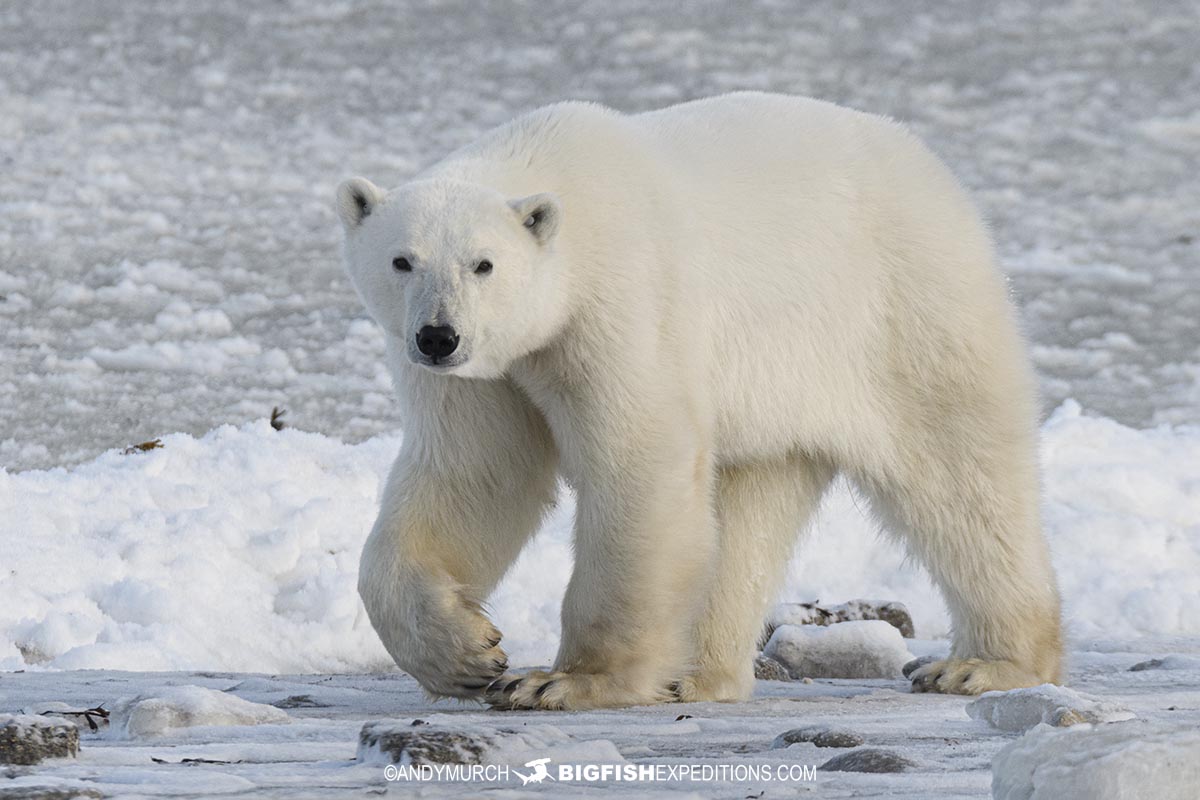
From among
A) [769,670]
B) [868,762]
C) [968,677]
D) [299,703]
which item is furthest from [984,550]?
[868,762]

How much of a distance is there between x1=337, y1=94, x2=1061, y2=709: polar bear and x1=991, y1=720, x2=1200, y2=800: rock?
1757mm

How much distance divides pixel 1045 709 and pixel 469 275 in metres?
1.56

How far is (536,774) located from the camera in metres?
2.28

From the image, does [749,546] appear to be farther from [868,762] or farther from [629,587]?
[868,762]

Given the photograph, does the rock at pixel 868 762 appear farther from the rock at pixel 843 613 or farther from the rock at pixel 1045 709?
the rock at pixel 843 613

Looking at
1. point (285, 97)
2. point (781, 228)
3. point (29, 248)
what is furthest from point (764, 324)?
point (285, 97)

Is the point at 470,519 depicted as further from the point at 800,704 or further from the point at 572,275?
the point at 800,704

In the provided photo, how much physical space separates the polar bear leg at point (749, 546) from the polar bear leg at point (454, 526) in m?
0.67

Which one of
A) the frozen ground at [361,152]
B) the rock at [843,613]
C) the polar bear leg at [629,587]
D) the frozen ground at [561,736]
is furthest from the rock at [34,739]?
the frozen ground at [361,152]

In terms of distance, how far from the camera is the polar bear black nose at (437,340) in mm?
3500

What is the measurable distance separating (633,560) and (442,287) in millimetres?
776

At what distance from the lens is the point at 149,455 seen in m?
6.11

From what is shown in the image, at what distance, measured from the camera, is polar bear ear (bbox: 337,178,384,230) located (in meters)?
3.78

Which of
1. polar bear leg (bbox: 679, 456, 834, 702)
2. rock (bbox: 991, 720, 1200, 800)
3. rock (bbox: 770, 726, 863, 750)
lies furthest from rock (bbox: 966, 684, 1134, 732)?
polar bear leg (bbox: 679, 456, 834, 702)
